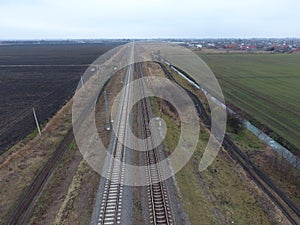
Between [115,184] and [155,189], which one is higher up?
[155,189]

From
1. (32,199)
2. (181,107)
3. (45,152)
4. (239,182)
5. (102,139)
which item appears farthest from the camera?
(181,107)

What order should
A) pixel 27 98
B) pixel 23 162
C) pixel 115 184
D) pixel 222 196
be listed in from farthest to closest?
pixel 27 98
pixel 23 162
pixel 115 184
pixel 222 196

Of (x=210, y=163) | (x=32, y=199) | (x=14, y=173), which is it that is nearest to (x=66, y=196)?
(x=32, y=199)

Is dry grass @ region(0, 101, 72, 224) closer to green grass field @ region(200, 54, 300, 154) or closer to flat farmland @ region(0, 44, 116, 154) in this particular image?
flat farmland @ region(0, 44, 116, 154)

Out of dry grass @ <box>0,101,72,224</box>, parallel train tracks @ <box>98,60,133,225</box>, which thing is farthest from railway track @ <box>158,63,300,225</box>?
dry grass @ <box>0,101,72,224</box>

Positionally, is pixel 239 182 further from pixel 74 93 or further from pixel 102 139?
pixel 74 93

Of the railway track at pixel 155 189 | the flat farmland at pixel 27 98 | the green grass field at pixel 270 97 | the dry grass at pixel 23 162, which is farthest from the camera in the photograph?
the green grass field at pixel 270 97

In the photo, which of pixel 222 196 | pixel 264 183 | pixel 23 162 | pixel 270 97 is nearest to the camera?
pixel 222 196

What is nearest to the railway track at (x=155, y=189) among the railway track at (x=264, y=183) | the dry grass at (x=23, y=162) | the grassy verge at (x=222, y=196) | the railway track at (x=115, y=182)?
the grassy verge at (x=222, y=196)

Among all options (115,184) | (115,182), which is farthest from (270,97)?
(115,184)

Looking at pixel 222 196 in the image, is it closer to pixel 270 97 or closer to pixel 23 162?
pixel 23 162

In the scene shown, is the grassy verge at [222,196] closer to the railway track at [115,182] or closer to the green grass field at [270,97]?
the railway track at [115,182]
